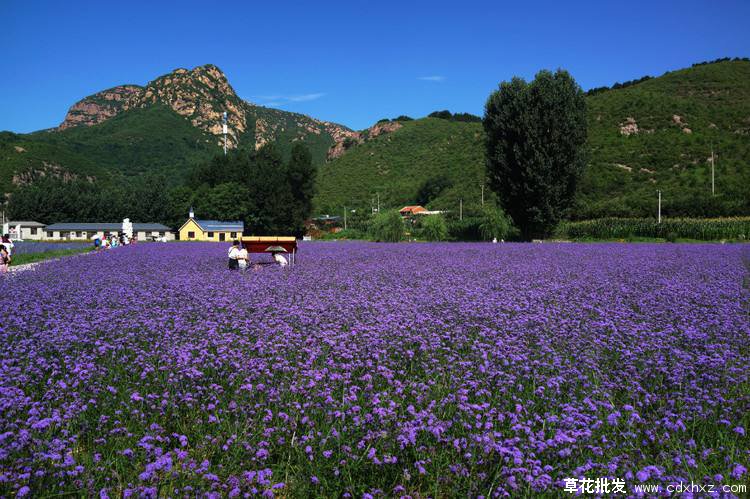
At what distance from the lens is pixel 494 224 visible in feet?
136

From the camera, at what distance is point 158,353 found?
4988 mm

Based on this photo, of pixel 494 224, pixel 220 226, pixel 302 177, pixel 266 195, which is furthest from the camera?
pixel 302 177

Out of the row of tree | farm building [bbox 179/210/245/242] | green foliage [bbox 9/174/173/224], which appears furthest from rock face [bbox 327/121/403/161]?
farm building [bbox 179/210/245/242]

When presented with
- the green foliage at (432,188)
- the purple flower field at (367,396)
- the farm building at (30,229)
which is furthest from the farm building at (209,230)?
the purple flower field at (367,396)

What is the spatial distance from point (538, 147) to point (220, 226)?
144 feet

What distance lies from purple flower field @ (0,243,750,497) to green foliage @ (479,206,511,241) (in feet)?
111

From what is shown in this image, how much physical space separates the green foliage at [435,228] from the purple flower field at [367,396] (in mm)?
37589

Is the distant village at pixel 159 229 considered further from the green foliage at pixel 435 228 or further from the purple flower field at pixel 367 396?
the purple flower field at pixel 367 396

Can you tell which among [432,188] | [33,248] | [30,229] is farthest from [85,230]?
[432,188]

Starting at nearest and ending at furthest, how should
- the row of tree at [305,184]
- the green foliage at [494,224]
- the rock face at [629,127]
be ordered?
the row of tree at [305,184], the green foliage at [494,224], the rock face at [629,127]

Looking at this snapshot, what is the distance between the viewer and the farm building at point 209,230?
67.7 meters

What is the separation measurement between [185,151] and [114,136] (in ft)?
71.5

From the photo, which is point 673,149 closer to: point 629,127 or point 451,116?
point 629,127

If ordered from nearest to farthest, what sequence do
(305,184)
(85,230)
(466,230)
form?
(466,230) → (305,184) → (85,230)
